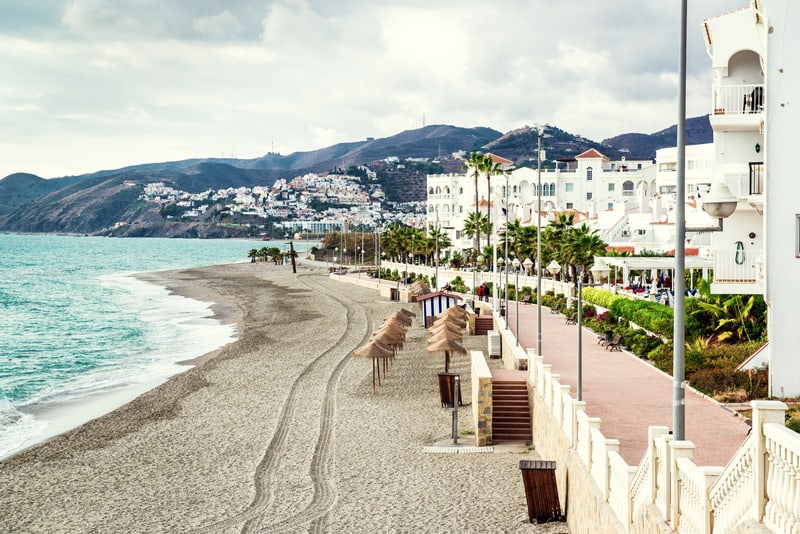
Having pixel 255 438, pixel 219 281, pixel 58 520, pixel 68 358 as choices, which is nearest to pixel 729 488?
pixel 58 520

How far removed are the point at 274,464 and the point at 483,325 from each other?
22.7 m

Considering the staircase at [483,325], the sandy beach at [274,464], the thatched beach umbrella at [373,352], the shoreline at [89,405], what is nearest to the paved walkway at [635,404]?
the sandy beach at [274,464]

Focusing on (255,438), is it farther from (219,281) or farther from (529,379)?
(219,281)

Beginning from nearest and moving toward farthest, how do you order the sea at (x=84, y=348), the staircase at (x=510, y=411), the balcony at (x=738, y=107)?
the staircase at (x=510, y=411)
the balcony at (x=738, y=107)
the sea at (x=84, y=348)

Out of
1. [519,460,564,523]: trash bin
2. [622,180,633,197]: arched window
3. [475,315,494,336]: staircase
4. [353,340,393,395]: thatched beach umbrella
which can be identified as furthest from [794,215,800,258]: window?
[622,180,633,197]: arched window

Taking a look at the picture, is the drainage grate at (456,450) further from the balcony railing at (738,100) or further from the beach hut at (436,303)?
the beach hut at (436,303)

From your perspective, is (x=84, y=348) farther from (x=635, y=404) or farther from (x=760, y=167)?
(x=760, y=167)

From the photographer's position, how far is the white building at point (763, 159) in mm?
18484

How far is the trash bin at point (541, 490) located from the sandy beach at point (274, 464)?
0.37m

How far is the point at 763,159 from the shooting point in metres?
21.8

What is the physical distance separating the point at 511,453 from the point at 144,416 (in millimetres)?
13419

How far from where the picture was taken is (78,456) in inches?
835

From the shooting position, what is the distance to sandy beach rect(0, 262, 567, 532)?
50.9 feet

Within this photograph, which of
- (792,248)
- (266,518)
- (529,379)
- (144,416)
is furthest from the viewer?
(144,416)
